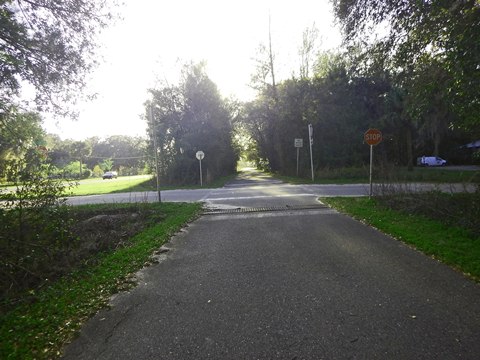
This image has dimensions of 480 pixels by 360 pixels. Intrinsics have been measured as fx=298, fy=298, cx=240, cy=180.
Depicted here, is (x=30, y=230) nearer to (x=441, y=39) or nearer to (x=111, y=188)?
(x=441, y=39)

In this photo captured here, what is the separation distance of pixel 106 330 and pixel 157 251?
2914 mm

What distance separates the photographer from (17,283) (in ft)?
15.8

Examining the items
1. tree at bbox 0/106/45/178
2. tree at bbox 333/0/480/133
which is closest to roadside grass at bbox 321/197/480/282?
tree at bbox 333/0/480/133

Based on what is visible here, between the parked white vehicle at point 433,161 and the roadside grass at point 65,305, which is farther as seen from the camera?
the parked white vehicle at point 433,161

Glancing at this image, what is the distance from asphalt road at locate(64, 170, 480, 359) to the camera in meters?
2.79

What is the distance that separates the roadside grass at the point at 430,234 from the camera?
4.79m

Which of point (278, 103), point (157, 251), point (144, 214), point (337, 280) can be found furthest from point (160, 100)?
point (337, 280)

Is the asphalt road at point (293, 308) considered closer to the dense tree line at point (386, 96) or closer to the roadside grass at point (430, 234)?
the roadside grass at point (430, 234)

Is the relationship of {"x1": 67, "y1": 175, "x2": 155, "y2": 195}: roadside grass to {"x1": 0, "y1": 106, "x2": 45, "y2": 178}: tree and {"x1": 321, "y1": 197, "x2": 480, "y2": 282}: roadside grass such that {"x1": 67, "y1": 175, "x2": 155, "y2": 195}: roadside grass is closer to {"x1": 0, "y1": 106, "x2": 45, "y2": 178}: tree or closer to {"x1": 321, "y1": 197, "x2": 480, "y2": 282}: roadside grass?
{"x1": 0, "y1": 106, "x2": 45, "y2": 178}: tree

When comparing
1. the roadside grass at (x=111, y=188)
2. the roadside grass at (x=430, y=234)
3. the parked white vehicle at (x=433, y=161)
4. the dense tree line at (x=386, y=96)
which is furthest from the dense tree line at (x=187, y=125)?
the parked white vehicle at (x=433, y=161)

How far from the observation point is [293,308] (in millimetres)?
3529

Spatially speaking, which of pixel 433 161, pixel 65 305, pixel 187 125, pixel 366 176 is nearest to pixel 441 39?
pixel 65 305

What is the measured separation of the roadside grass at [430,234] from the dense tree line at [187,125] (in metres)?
17.2

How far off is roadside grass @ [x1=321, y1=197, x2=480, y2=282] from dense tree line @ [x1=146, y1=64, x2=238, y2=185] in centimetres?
1719
